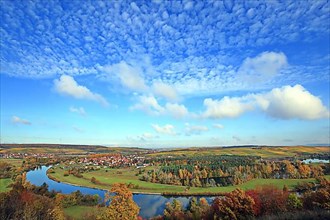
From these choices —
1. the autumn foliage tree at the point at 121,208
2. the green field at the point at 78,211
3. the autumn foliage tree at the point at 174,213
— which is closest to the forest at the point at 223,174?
the autumn foliage tree at the point at 174,213

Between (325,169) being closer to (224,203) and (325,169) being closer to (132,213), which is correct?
(224,203)

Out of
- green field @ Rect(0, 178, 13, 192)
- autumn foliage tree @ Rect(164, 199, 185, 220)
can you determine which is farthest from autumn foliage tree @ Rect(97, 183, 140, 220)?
green field @ Rect(0, 178, 13, 192)

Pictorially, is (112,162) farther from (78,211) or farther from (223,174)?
(78,211)

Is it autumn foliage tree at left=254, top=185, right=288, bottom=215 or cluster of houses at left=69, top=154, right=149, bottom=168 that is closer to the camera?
autumn foliage tree at left=254, top=185, right=288, bottom=215

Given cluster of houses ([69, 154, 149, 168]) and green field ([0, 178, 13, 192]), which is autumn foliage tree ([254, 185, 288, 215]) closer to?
green field ([0, 178, 13, 192])

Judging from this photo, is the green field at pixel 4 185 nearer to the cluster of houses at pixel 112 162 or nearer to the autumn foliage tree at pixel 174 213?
the autumn foliage tree at pixel 174 213

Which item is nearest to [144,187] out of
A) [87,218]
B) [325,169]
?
[87,218]

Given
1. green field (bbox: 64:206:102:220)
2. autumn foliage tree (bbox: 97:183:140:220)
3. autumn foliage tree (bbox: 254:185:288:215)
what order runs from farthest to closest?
green field (bbox: 64:206:102:220) < autumn foliage tree (bbox: 254:185:288:215) < autumn foliage tree (bbox: 97:183:140:220)

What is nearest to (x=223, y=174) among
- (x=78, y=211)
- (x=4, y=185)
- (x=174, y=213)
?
(x=174, y=213)
